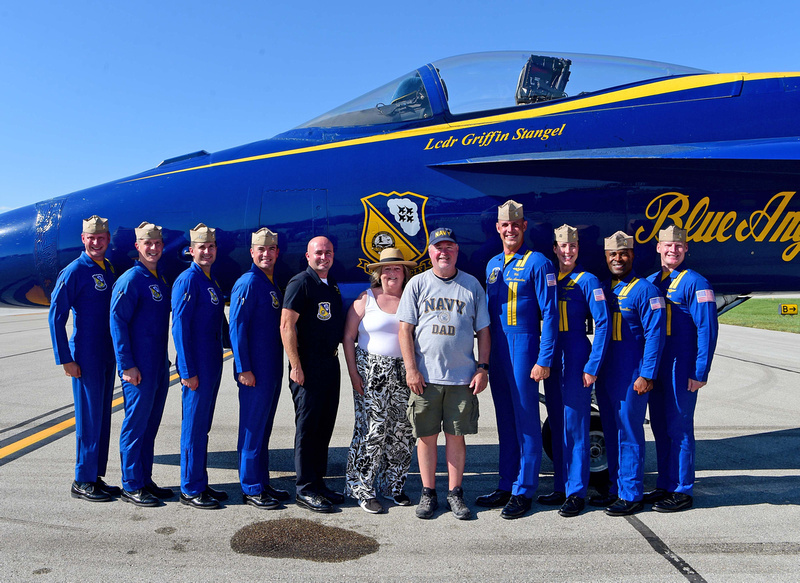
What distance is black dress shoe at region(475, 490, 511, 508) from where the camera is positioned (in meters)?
3.96

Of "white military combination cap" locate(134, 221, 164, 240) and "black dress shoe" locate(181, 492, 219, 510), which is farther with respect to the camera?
"white military combination cap" locate(134, 221, 164, 240)

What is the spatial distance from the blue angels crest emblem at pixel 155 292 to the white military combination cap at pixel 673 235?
146 inches

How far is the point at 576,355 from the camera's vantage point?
388cm

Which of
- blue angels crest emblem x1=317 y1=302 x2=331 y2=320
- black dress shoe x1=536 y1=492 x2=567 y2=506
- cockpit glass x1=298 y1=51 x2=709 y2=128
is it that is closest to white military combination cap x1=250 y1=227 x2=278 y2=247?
blue angels crest emblem x1=317 y1=302 x2=331 y2=320

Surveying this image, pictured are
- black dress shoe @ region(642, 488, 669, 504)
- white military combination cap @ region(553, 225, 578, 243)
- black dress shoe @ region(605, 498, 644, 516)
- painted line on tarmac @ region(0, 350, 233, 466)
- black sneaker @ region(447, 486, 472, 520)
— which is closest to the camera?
black sneaker @ region(447, 486, 472, 520)

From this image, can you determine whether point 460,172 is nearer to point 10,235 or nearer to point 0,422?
point 10,235

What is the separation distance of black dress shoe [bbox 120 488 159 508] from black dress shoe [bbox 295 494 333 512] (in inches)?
40.4

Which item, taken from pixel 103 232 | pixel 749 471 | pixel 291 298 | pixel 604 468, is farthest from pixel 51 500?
pixel 749 471

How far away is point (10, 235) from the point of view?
179 inches

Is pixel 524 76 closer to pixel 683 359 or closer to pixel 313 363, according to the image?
pixel 683 359

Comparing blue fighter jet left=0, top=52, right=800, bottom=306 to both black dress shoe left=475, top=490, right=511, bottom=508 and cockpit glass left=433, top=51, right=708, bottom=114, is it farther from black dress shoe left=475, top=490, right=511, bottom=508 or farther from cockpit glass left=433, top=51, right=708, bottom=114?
black dress shoe left=475, top=490, right=511, bottom=508

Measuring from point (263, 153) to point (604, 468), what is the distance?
379 centimetres

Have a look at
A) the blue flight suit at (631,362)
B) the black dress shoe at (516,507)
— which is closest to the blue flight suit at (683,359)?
the blue flight suit at (631,362)

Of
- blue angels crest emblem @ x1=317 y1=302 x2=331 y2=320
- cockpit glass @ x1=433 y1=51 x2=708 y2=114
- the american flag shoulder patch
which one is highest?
cockpit glass @ x1=433 y1=51 x2=708 y2=114
